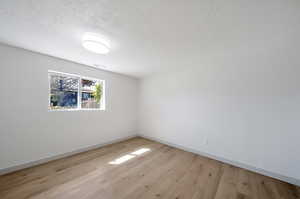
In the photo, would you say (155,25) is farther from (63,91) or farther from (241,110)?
(63,91)

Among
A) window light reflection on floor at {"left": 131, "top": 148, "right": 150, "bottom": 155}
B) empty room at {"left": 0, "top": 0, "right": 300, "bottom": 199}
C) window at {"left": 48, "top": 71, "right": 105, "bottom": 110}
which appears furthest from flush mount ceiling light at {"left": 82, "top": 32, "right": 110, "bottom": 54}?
window light reflection on floor at {"left": 131, "top": 148, "right": 150, "bottom": 155}

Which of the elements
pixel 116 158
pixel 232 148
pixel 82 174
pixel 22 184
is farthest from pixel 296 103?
pixel 22 184

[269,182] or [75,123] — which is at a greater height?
[75,123]

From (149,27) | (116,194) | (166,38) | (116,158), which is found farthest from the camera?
(116,158)

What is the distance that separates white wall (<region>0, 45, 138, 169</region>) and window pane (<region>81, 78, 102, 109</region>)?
22 centimetres

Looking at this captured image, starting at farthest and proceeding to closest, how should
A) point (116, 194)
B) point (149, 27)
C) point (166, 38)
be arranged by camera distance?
point (166, 38) < point (116, 194) < point (149, 27)

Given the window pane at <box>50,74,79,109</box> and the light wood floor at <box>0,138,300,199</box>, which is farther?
the window pane at <box>50,74,79,109</box>

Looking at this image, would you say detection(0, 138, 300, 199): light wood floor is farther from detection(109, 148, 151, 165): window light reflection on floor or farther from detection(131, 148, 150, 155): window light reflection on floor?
detection(131, 148, 150, 155): window light reflection on floor

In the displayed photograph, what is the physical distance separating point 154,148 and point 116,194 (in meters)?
1.68

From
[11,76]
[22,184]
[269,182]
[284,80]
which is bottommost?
[269,182]

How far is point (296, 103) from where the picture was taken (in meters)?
1.75

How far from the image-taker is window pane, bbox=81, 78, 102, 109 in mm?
2912

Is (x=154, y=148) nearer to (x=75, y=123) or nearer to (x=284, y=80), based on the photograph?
(x=75, y=123)

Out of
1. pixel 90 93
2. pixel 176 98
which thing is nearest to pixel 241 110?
pixel 176 98
